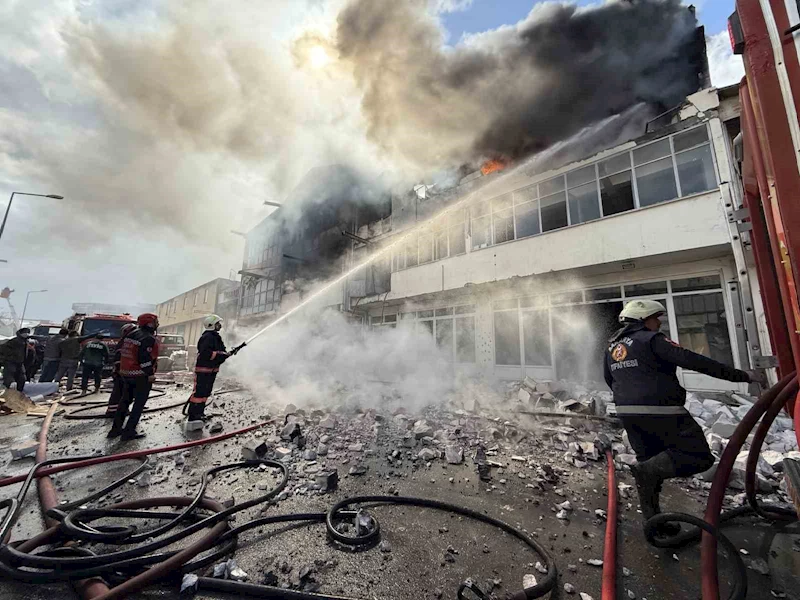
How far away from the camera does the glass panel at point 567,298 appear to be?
371 inches

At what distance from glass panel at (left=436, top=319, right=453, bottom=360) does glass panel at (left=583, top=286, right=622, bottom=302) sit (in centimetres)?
477

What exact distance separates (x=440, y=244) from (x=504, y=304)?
3.51m

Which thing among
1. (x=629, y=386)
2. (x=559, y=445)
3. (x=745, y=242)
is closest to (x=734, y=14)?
(x=745, y=242)

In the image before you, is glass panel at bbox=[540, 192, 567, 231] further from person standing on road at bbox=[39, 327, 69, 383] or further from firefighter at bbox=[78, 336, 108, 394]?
person standing on road at bbox=[39, 327, 69, 383]

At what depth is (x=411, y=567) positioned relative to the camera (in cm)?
215

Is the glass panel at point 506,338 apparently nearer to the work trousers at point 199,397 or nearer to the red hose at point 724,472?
the work trousers at point 199,397

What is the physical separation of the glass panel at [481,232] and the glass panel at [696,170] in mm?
5073

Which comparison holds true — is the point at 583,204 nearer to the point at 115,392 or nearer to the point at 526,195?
the point at 526,195

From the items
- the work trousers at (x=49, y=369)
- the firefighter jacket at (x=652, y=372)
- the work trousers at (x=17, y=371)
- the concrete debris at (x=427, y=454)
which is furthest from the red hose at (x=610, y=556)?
the work trousers at (x=49, y=369)

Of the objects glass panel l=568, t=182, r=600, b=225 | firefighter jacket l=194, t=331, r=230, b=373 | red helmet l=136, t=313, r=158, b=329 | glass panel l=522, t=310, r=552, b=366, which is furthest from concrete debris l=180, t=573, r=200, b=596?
glass panel l=568, t=182, r=600, b=225

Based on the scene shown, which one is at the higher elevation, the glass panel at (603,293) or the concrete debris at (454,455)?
the glass panel at (603,293)

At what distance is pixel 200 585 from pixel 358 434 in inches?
124

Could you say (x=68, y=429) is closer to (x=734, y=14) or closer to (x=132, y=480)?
(x=132, y=480)

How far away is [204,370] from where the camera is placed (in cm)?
543
